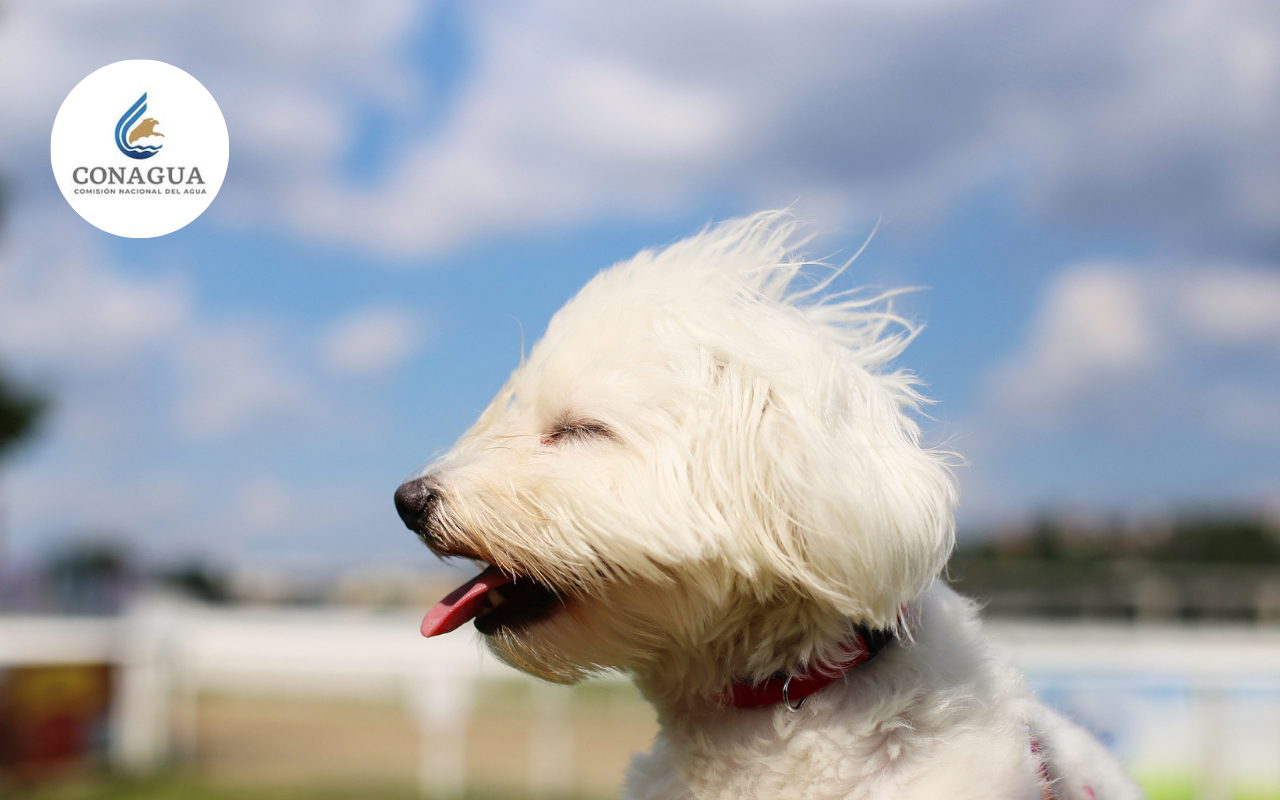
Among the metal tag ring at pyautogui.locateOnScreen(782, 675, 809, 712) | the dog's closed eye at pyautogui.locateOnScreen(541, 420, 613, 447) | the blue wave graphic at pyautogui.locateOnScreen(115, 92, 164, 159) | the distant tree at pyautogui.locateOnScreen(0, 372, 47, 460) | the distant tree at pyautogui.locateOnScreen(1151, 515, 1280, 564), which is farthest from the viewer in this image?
the distant tree at pyautogui.locateOnScreen(1151, 515, 1280, 564)

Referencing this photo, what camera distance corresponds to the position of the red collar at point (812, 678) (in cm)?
197

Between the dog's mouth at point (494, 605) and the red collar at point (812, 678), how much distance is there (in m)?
0.44

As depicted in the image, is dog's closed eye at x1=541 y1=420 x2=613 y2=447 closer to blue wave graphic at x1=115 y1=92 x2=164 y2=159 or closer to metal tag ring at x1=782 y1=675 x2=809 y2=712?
metal tag ring at x1=782 y1=675 x2=809 y2=712

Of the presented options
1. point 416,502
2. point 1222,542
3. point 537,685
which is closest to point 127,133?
point 416,502

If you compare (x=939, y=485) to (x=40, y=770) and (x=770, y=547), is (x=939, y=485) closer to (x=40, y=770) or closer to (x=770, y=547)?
(x=770, y=547)

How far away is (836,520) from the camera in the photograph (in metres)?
1.83

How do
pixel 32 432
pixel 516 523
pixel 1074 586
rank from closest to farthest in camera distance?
pixel 516 523
pixel 32 432
pixel 1074 586

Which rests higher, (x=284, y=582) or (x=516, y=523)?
(x=284, y=582)

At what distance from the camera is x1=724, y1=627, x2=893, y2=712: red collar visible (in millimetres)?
1966

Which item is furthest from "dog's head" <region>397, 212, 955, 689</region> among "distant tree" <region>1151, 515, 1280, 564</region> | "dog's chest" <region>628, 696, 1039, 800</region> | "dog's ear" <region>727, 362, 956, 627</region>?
"distant tree" <region>1151, 515, 1280, 564</region>

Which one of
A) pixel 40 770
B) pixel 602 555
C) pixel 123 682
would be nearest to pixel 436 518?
pixel 602 555

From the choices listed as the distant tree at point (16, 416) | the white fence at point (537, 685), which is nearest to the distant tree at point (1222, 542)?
the white fence at point (537, 685)

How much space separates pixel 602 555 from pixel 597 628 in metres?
0.19

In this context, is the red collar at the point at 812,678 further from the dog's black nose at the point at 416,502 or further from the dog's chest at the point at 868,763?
the dog's black nose at the point at 416,502
